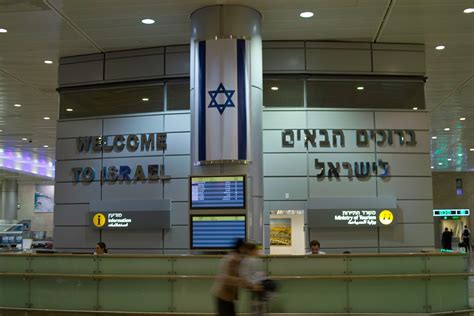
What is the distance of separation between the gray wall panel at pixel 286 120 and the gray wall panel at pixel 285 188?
48.7 inches

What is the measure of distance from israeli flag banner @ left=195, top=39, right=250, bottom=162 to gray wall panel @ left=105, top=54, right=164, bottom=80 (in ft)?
9.49

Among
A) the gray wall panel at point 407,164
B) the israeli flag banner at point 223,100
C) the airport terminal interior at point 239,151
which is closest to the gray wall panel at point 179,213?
the airport terminal interior at point 239,151

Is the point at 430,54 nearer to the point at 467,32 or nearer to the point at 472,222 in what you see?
the point at 467,32

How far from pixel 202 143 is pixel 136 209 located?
3.28m

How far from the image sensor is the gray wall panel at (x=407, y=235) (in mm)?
12477

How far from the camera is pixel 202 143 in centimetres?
1035

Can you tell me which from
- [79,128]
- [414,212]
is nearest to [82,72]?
[79,128]

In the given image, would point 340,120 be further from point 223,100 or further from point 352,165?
point 223,100

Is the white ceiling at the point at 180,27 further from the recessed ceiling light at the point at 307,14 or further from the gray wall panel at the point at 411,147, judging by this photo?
the gray wall panel at the point at 411,147

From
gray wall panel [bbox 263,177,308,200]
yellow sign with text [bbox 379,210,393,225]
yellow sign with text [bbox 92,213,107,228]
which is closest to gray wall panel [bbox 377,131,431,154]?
yellow sign with text [bbox 379,210,393,225]

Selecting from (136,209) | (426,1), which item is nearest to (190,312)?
(136,209)

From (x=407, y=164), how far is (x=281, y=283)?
5.38m

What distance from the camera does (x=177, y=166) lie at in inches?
508

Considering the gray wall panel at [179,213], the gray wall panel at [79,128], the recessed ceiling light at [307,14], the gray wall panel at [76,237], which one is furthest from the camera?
the gray wall panel at [79,128]
